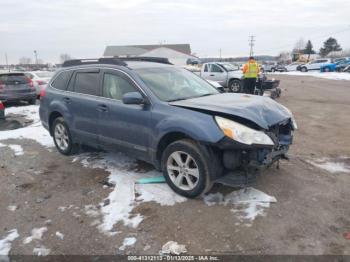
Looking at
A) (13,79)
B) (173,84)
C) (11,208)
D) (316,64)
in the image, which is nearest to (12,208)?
(11,208)

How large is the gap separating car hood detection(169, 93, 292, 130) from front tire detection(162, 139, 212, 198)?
525mm

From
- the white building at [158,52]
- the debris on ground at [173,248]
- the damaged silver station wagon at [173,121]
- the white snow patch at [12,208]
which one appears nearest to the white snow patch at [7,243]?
the white snow patch at [12,208]

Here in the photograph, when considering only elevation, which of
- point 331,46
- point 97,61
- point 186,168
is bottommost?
Answer: point 186,168

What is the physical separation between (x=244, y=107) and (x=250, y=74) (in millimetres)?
10403

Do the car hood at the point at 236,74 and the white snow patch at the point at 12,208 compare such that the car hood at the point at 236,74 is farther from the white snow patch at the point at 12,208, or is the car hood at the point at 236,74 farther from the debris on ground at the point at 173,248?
the debris on ground at the point at 173,248

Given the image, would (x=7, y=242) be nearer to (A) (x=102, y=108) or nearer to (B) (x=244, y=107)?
(A) (x=102, y=108)

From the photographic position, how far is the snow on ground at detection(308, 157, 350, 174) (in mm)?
5281

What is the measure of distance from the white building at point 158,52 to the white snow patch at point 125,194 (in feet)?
193

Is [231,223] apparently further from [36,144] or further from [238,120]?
[36,144]

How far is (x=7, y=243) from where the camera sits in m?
3.59

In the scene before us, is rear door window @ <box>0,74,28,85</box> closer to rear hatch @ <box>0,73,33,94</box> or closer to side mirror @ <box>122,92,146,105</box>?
rear hatch @ <box>0,73,33,94</box>

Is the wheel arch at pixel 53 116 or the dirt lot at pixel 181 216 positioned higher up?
the wheel arch at pixel 53 116

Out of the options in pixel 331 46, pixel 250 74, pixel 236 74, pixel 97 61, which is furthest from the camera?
pixel 331 46

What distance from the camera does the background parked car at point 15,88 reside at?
13.8 meters
